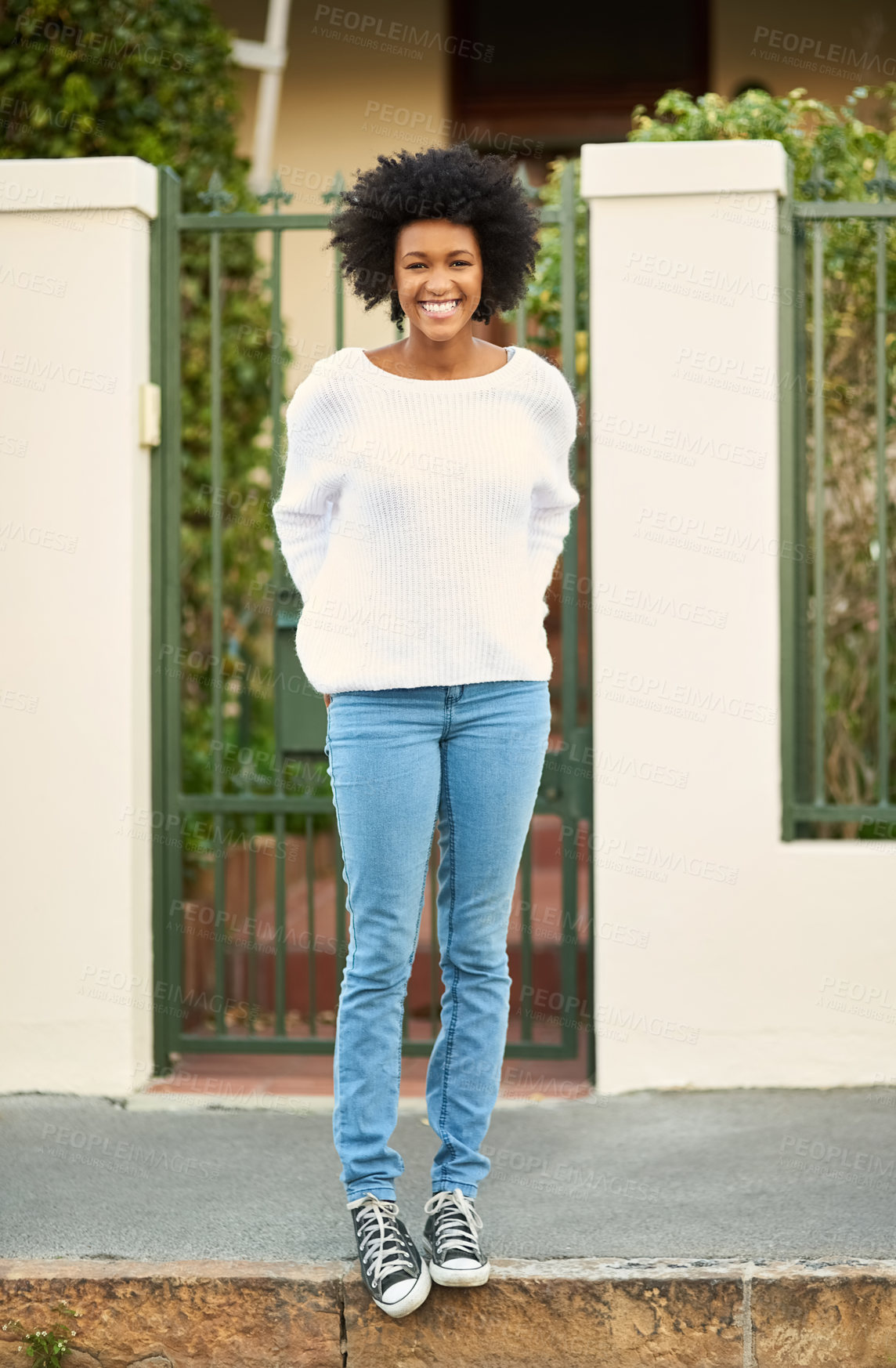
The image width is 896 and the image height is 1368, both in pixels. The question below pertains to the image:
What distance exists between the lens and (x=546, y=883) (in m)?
5.45

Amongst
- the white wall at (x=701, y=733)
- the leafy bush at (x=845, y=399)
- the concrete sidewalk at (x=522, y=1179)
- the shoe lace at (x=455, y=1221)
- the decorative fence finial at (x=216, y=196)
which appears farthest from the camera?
the leafy bush at (x=845, y=399)

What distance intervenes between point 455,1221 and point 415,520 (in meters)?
1.29

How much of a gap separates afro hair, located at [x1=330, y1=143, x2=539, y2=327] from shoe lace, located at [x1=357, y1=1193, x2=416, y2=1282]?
169 cm

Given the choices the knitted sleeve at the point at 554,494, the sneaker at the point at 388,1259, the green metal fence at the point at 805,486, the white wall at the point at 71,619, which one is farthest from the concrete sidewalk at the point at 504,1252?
the knitted sleeve at the point at 554,494

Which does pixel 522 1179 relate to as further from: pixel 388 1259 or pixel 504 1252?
pixel 388 1259

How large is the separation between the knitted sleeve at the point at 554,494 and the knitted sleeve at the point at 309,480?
1.27ft

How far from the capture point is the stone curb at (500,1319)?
2.68 m

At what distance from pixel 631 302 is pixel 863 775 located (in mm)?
1870

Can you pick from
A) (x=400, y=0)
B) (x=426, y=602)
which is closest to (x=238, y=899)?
(x=426, y=602)

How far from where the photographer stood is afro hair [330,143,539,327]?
2.63 meters

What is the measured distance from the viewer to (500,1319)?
269 cm

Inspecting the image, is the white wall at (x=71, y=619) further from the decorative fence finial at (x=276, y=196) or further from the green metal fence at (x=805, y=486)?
the green metal fence at (x=805, y=486)

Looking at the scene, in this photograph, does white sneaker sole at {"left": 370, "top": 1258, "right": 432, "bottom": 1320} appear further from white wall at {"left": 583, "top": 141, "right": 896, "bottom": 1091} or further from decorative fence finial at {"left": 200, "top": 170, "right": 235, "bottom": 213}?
decorative fence finial at {"left": 200, "top": 170, "right": 235, "bottom": 213}

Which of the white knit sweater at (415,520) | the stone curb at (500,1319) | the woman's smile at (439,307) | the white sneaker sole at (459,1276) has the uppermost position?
the woman's smile at (439,307)
